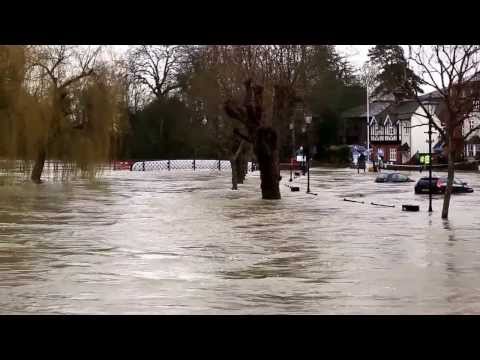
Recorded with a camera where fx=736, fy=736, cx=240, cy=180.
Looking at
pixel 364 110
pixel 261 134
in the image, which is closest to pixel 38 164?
pixel 261 134

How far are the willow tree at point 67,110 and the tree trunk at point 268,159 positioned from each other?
8.11 m

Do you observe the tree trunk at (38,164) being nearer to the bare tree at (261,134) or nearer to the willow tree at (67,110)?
the willow tree at (67,110)

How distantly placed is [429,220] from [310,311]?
1749cm

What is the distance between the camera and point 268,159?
1542 inches

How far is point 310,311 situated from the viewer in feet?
38.0

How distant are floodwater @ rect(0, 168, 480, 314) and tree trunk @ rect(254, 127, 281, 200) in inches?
111

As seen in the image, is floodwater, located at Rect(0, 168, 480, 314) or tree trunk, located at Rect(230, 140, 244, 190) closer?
floodwater, located at Rect(0, 168, 480, 314)

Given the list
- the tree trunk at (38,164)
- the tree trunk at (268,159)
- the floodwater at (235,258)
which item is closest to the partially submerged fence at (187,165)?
the tree trunk at (38,164)

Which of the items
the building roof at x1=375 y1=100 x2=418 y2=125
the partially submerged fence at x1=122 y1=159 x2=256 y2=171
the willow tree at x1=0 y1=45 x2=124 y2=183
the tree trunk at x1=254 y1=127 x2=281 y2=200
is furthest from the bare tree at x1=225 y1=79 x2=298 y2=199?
the building roof at x1=375 y1=100 x2=418 y2=125

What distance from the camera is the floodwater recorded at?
12391 mm

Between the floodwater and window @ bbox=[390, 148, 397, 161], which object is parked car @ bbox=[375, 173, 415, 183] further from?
window @ bbox=[390, 148, 397, 161]

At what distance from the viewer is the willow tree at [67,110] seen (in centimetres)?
3259
